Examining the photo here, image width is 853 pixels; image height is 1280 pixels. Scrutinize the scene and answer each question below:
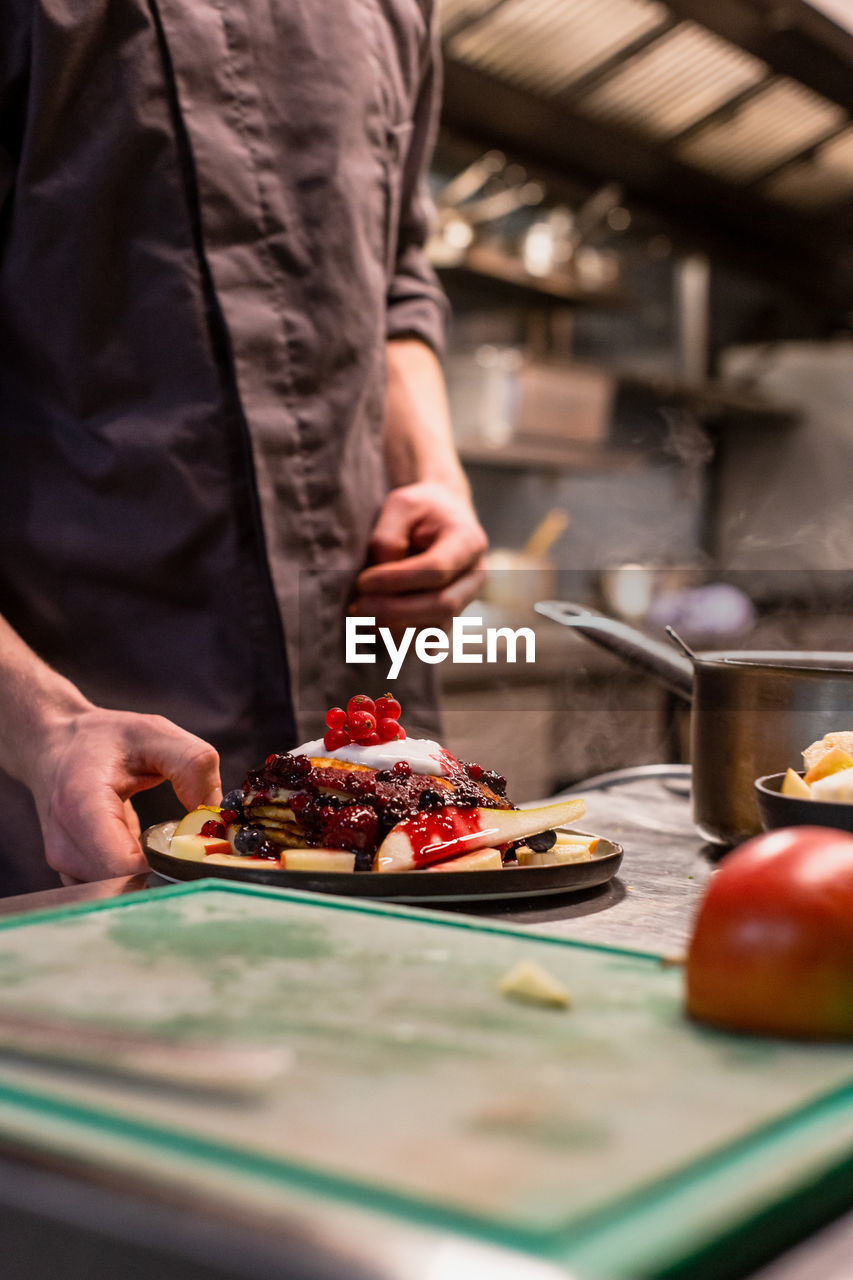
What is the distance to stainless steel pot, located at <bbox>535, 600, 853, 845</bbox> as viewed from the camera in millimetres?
913

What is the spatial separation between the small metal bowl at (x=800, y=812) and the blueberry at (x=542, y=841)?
0.45ft

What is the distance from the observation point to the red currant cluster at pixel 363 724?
2.85 ft

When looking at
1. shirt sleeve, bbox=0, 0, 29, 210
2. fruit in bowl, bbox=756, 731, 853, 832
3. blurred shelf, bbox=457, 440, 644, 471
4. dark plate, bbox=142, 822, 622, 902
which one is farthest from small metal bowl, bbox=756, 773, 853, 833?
blurred shelf, bbox=457, 440, 644, 471

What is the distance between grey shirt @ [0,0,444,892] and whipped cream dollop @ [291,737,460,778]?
409mm

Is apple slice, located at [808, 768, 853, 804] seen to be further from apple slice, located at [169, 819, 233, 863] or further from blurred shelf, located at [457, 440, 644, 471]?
blurred shelf, located at [457, 440, 644, 471]

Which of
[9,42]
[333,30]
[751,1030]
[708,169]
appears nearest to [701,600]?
[708,169]

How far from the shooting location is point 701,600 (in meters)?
4.26

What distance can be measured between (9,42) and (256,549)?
1.68 ft

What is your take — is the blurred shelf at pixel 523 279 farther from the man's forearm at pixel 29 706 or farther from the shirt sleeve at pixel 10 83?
the man's forearm at pixel 29 706

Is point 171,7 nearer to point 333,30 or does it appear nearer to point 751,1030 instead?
point 333,30

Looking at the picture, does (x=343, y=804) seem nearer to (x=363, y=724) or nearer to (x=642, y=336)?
(x=363, y=724)

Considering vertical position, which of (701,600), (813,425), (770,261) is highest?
(770,261)

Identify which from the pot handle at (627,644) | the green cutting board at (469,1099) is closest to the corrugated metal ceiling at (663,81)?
the pot handle at (627,644)

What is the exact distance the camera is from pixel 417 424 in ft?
4.99
